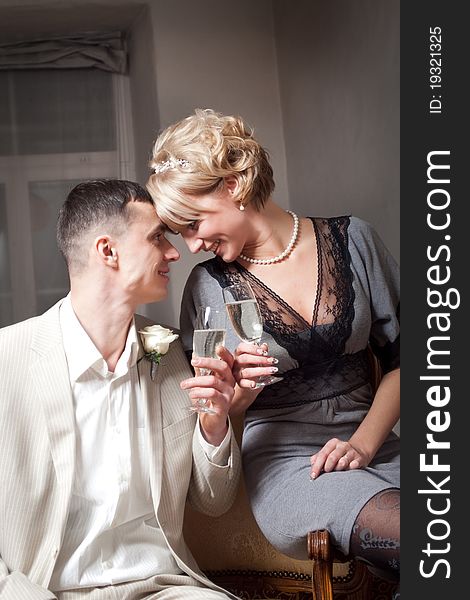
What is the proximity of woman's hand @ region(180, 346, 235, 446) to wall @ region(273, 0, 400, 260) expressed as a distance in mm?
2256

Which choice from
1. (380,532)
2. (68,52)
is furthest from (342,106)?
(380,532)

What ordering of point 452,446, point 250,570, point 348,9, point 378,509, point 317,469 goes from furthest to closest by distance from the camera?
1. point 348,9
2. point 250,570
3. point 317,469
4. point 378,509
5. point 452,446

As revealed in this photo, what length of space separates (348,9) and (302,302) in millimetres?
2829

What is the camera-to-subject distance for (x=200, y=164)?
2.38 m

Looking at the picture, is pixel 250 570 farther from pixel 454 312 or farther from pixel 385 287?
Answer: pixel 454 312

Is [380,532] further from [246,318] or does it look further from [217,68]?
[217,68]

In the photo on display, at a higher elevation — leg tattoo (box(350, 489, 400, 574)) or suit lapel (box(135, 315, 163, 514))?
suit lapel (box(135, 315, 163, 514))

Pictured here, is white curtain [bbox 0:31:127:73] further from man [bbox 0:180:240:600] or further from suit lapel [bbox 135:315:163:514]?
suit lapel [bbox 135:315:163:514]

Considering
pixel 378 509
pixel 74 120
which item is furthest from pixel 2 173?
pixel 378 509

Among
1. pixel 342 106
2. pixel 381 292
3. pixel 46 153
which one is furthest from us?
pixel 46 153

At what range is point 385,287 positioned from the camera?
2.54 metres

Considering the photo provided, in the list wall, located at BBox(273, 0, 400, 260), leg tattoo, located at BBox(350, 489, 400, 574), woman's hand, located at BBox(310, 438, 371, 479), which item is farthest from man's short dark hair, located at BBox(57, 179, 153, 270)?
wall, located at BBox(273, 0, 400, 260)

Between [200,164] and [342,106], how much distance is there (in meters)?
Answer: 2.80

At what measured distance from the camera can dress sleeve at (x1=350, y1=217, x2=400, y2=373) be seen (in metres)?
2.54
